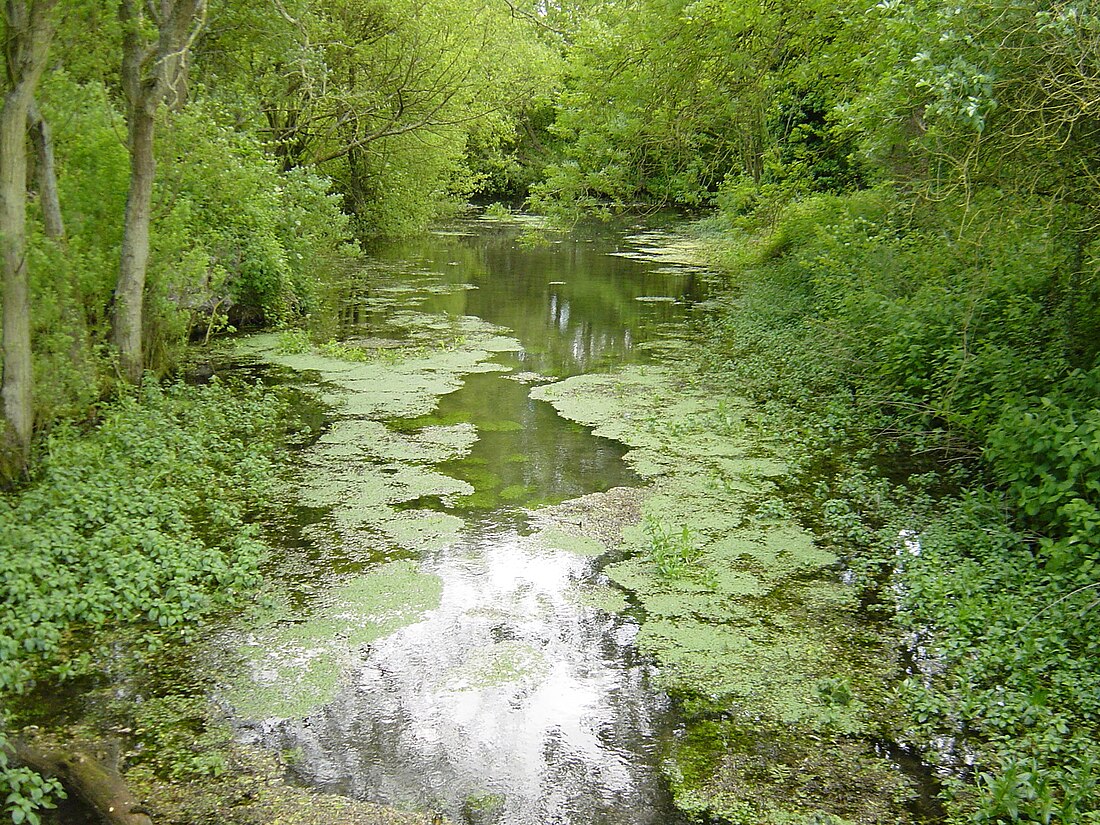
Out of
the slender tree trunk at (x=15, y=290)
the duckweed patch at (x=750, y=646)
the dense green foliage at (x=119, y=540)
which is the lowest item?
the duckweed patch at (x=750, y=646)

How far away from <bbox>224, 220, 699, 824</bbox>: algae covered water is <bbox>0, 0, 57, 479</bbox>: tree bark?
2.02 meters

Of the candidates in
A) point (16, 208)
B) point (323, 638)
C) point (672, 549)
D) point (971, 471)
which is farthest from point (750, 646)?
point (16, 208)

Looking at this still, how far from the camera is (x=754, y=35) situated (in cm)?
1045

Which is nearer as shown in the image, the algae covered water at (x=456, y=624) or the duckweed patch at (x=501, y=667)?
the algae covered water at (x=456, y=624)

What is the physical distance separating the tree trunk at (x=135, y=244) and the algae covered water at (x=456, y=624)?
2002mm

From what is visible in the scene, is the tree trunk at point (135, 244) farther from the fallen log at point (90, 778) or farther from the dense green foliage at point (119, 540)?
the fallen log at point (90, 778)

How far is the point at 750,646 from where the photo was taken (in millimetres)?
5055

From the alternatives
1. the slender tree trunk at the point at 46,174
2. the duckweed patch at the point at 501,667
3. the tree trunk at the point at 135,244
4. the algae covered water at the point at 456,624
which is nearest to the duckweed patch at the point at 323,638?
the algae covered water at the point at 456,624

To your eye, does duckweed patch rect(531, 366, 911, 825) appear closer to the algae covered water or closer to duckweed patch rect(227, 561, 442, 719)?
the algae covered water

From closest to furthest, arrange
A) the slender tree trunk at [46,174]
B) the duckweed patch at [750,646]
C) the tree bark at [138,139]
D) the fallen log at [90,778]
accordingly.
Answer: the fallen log at [90,778], the duckweed patch at [750,646], the slender tree trunk at [46,174], the tree bark at [138,139]

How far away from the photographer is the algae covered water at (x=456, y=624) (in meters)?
4.02

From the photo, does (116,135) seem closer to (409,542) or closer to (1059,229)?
(409,542)

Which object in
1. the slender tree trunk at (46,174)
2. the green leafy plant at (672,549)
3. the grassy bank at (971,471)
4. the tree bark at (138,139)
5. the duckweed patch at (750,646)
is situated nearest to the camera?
the duckweed patch at (750,646)

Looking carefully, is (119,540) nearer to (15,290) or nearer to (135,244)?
(15,290)
